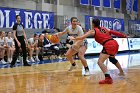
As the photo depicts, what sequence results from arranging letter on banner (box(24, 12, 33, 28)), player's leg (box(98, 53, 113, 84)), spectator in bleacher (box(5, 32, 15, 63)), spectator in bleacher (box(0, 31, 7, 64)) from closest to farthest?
player's leg (box(98, 53, 113, 84)) → spectator in bleacher (box(0, 31, 7, 64)) → spectator in bleacher (box(5, 32, 15, 63)) → letter on banner (box(24, 12, 33, 28))

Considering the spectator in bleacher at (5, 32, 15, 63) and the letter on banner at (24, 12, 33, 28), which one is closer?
the spectator in bleacher at (5, 32, 15, 63)

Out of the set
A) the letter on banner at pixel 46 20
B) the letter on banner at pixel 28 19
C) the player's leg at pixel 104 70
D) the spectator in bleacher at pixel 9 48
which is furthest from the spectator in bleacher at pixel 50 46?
the player's leg at pixel 104 70

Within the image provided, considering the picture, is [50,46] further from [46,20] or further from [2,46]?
[46,20]

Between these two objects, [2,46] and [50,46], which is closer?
[2,46]

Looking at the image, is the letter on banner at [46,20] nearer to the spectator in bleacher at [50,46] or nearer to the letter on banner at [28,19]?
the letter on banner at [28,19]

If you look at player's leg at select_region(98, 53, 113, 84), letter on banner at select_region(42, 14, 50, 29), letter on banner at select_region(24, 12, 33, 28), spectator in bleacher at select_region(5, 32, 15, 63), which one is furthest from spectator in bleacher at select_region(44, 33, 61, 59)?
player's leg at select_region(98, 53, 113, 84)

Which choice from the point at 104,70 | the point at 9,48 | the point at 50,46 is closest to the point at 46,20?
the point at 50,46

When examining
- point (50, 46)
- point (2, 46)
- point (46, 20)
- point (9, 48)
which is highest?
point (46, 20)

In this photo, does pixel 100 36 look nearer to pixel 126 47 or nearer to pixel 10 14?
pixel 10 14

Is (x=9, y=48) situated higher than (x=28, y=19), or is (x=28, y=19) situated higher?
(x=28, y=19)

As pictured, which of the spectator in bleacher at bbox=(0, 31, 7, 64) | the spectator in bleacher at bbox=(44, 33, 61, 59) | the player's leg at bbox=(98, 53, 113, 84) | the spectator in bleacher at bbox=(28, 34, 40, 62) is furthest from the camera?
the spectator in bleacher at bbox=(44, 33, 61, 59)

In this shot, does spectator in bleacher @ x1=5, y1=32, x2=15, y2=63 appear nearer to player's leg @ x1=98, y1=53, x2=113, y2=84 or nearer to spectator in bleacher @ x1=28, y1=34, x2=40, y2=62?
spectator in bleacher @ x1=28, y1=34, x2=40, y2=62

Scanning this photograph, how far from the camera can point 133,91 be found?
5.96 m

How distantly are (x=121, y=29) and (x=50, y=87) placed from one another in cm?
2246
